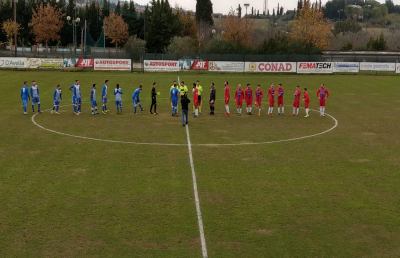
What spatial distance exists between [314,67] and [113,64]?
85.0ft

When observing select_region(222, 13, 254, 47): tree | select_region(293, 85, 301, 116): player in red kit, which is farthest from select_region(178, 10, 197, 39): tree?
select_region(293, 85, 301, 116): player in red kit

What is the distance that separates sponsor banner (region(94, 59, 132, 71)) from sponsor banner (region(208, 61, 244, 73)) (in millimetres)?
10490

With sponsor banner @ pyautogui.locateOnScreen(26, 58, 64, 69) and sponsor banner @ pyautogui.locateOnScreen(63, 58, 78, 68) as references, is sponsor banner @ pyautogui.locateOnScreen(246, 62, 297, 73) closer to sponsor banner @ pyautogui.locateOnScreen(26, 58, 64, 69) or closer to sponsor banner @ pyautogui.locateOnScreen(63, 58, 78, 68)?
sponsor banner @ pyautogui.locateOnScreen(63, 58, 78, 68)

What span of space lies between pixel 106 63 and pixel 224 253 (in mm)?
55216

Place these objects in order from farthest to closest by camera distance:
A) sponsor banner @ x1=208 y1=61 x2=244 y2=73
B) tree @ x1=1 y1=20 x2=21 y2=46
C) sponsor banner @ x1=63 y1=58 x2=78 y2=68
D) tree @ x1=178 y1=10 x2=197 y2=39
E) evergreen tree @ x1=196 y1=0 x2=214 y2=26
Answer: tree @ x1=178 y1=10 x2=197 y2=39 < evergreen tree @ x1=196 y1=0 x2=214 y2=26 < tree @ x1=1 y1=20 x2=21 y2=46 < sponsor banner @ x1=208 y1=61 x2=244 y2=73 < sponsor banner @ x1=63 y1=58 x2=78 y2=68

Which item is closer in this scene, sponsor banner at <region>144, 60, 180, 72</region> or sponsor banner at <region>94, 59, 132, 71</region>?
sponsor banner at <region>94, 59, 132, 71</region>

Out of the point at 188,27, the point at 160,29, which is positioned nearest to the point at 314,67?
the point at 160,29

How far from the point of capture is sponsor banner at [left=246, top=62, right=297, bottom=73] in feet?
212

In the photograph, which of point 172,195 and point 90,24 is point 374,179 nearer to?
point 172,195

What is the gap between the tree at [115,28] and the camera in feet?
335

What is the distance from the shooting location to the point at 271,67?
65188 millimetres

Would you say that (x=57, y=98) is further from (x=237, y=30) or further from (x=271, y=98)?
(x=237, y=30)

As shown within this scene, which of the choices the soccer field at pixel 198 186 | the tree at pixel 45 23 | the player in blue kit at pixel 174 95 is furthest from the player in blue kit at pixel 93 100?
the tree at pixel 45 23

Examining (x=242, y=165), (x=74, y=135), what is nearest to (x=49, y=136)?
(x=74, y=135)
